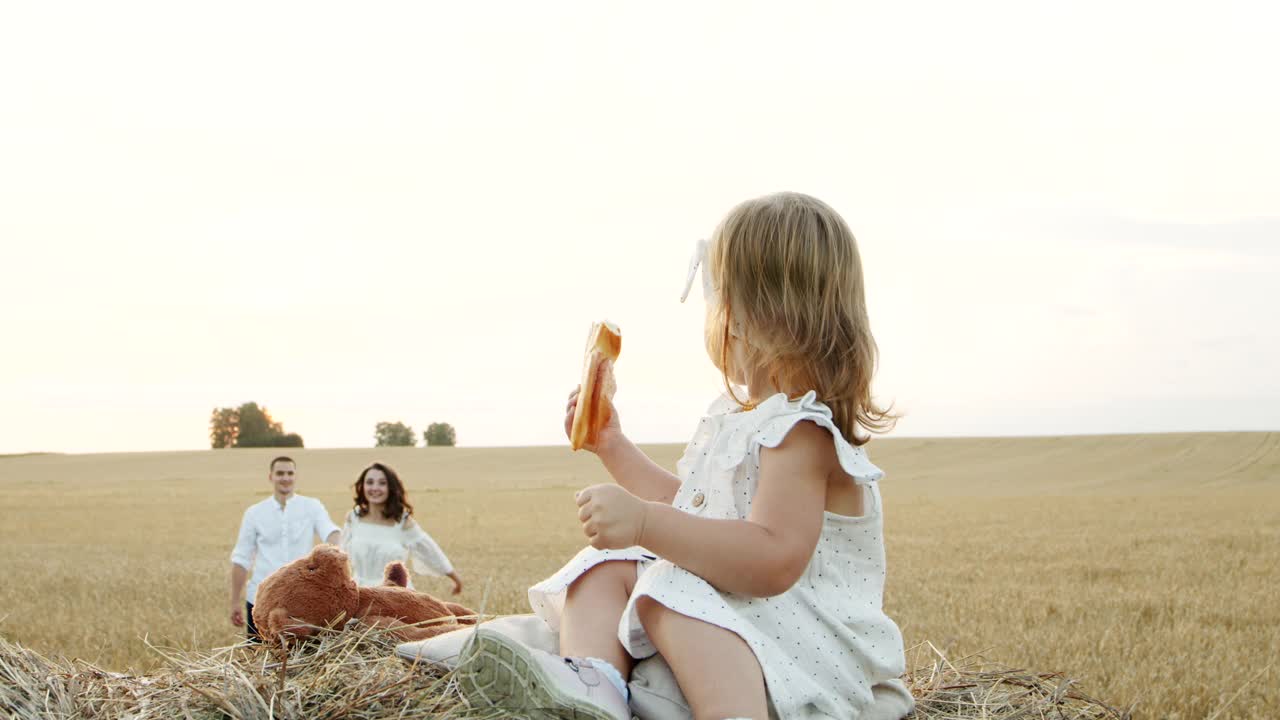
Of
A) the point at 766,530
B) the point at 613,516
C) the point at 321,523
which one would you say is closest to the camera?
the point at 613,516

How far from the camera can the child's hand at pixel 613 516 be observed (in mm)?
2229

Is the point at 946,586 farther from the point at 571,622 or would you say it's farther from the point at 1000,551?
the point at 571,622

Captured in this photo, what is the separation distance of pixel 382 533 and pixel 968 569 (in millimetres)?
7982

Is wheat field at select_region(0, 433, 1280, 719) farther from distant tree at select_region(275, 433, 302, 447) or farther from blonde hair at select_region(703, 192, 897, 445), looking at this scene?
distant tree at select_region(275, 433, 302, 447)

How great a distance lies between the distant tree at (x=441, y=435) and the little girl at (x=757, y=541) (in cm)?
7651

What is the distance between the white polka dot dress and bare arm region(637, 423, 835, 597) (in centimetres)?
4

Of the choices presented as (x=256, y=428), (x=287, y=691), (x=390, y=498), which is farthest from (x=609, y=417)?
(x=256, y=428)

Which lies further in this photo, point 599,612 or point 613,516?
point 599,612

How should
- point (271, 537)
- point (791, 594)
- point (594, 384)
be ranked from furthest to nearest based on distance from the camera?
point (271, 537), point (594, 384), point (791, 594)

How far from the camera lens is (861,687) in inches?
101

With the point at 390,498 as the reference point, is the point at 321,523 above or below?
below

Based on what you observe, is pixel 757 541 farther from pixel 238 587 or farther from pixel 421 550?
pixel 238 587

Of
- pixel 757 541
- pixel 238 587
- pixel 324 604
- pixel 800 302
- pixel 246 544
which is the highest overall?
pixel 800 302

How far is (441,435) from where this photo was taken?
78.2m
